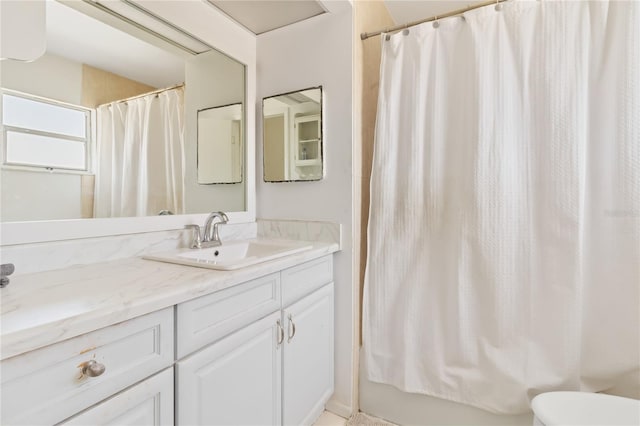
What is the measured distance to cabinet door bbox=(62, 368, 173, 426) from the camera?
0.64 metres

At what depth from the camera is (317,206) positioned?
1649mm

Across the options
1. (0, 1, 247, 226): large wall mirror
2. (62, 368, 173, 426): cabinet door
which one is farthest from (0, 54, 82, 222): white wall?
(62, 368, 173, 426): cabinet door

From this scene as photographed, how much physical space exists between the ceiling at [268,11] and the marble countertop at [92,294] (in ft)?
4.21

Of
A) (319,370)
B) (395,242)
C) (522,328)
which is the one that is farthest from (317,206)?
(522,328)

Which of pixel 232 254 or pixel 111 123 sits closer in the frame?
pixel 111 123

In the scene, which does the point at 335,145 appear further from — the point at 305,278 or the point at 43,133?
the point at 43,133

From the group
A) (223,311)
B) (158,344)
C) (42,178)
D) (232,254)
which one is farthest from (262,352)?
(42,178)

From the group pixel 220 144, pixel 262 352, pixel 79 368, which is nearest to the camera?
pixel 79 368

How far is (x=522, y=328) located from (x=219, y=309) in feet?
4.02

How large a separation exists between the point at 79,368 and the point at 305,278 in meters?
0.85

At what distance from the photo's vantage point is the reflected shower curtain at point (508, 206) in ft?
3.95

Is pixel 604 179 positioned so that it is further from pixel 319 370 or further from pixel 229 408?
pixel 229 408

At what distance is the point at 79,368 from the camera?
24.5 inches

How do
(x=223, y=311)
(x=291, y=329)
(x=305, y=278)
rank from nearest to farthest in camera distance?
(x=223, y=311)
(x=291, y=329)
(x=305, y=278)
